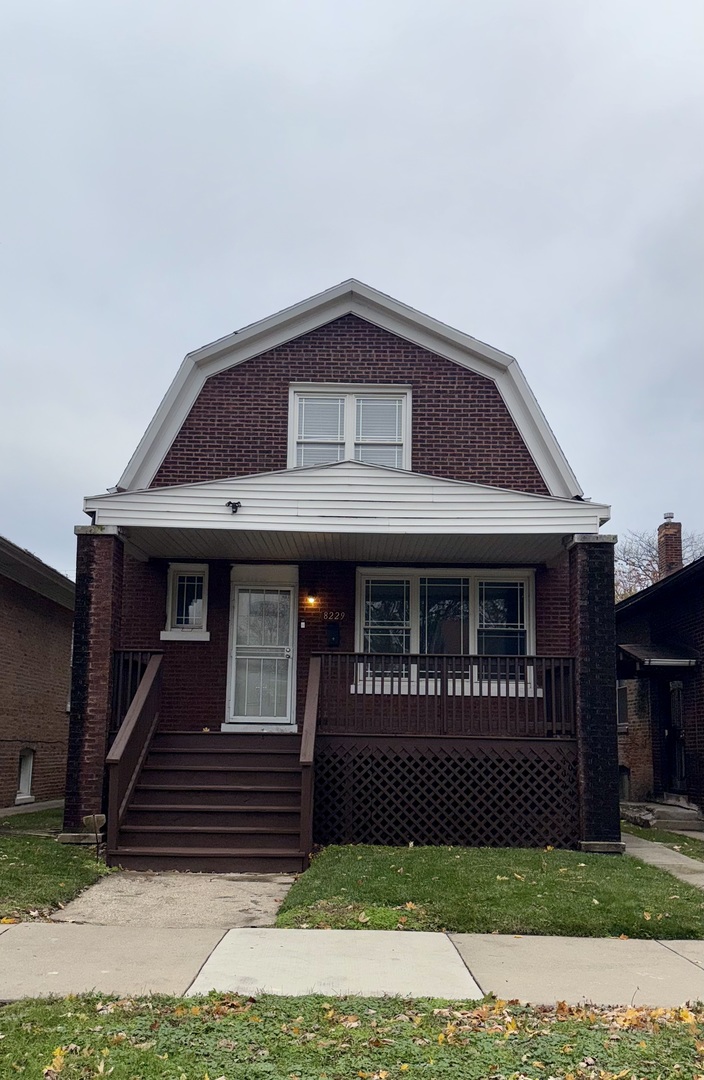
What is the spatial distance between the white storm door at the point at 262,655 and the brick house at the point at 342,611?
0.10ft

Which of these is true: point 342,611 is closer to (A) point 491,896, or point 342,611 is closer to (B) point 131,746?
(B) point 131,746

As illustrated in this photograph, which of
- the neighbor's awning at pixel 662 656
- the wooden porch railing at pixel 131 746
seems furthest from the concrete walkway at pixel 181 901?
the neighbor's awning at pixel 662 656

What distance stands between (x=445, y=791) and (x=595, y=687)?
6.86 ft

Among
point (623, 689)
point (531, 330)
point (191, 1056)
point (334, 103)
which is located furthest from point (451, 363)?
point (531, 330)

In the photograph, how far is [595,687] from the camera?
35.7 ft

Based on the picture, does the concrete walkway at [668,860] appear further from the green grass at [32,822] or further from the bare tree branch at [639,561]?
the bare tree branch at [639,561]

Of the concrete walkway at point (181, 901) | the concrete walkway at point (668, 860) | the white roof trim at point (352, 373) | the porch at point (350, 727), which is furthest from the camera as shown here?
the white roof trim at point (352, 373)

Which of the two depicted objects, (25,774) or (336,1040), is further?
(25,774)

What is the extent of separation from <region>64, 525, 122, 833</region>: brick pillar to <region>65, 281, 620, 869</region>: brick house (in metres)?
0.03

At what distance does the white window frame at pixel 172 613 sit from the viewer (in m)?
13.4

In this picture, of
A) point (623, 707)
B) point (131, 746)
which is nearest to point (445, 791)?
point (131, 746)

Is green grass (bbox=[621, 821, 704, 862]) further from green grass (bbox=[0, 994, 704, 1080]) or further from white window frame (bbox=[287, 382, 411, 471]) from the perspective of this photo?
green grass (bbox=[0, 994, 704, 1080])

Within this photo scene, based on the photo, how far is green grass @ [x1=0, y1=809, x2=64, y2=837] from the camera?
456 inches

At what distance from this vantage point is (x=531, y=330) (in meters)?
31.0
